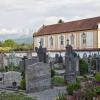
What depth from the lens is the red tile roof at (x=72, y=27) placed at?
5121 cm

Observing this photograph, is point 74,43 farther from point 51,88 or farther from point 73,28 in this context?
point 51,88

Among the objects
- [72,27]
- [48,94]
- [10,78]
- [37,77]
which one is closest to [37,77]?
[37,77]

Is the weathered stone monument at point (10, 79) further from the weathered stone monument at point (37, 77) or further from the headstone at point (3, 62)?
the headstone at point (3, 62)

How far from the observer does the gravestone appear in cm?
1373

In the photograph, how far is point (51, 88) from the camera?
1448 cm

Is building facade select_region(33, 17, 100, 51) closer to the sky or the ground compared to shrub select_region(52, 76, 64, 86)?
closer to the sky

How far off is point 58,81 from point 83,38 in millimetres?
36745

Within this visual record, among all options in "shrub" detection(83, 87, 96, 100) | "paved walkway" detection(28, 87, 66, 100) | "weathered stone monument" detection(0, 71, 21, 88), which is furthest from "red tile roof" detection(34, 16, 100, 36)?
"shrub" detection(83, 87, 96, 100)

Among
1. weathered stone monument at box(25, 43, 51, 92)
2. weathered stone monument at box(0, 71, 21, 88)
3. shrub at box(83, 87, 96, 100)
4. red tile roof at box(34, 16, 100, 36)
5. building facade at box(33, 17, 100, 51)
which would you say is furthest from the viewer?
red tile roof at box(34, 16, 100, 36)

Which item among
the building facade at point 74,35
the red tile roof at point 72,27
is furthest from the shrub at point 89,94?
the red tile roof at point 72,27

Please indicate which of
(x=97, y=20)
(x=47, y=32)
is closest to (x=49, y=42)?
(x=47, y=32)

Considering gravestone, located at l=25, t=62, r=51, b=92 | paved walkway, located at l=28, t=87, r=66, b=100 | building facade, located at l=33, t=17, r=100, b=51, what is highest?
building facade, located at l=33, t=17, r=100, b=51

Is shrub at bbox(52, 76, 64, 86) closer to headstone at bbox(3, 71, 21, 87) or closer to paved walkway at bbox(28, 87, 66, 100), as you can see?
paved walkway at bbox(28, 87, 66, 100)

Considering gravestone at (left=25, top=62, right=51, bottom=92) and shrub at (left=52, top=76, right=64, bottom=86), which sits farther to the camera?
shrub at (left=52, top=76, right=64, bottom=86)
